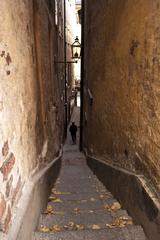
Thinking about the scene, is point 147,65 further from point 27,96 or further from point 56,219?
point 56,219

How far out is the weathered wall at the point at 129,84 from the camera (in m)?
3.15

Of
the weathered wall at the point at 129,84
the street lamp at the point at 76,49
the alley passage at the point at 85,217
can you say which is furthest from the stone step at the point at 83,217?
the street lamp at the point at 76,49

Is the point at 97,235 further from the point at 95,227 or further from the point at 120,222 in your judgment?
the point at 120,222

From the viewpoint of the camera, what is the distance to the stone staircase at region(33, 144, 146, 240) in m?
3.00

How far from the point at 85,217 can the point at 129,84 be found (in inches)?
73.0

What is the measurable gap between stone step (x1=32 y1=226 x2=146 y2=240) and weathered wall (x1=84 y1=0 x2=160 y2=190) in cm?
60

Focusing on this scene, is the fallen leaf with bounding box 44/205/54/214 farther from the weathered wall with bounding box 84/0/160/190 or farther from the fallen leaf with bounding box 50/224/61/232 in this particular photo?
the weathered wall with bounding box 84/0/160/190

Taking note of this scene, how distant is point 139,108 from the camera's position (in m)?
3.67

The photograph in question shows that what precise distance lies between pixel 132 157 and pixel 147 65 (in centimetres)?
126

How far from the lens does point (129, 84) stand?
164 inches

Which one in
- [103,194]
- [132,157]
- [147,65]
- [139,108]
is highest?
[147,65]

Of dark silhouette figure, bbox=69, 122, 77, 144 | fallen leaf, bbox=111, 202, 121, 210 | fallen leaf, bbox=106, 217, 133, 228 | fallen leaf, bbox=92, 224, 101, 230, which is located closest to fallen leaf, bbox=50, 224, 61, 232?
fallen leaf, bbox=92, 224, 101, 230

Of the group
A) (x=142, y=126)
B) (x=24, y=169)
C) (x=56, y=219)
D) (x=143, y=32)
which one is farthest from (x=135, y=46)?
(x=56, y=219)

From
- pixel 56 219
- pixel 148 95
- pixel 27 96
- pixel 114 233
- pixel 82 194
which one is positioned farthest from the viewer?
pixel 82 194
